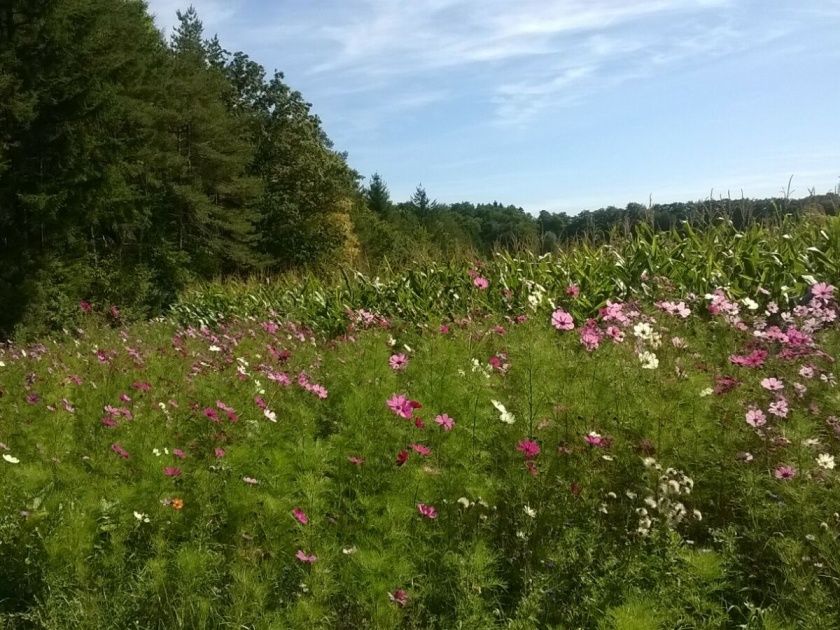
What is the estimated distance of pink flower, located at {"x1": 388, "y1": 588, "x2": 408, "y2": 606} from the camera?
7.86 ft

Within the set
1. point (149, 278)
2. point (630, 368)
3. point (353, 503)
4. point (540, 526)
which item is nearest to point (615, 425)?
point (630, 368)

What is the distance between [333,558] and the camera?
256cm

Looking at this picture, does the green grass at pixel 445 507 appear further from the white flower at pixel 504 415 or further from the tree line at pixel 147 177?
A: the tree line at pixel 147 177

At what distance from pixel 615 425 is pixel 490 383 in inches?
26.5

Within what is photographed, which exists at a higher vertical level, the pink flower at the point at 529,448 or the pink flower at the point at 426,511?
the pink flower at the point at 529,448

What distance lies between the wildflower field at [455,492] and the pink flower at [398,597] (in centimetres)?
1

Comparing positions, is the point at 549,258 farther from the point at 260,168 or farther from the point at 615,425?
the point at 260,168

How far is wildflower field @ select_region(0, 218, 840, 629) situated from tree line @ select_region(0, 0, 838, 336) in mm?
5604

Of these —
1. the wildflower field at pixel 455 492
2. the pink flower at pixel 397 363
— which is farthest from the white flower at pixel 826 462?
the pink flower at pixel 397 363

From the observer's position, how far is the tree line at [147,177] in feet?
61.8

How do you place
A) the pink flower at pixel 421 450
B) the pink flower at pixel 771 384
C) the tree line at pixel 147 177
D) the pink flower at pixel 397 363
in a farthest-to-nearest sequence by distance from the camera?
the tree line at pixel 147 177
the pink flower at pixel 397 363
the pink flower at pixel 771 384
the pink flower at pixel 421 450

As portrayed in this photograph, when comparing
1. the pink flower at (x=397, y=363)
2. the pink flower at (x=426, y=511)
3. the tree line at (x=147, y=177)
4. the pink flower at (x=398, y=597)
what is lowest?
the pink flower at (x=398, y=597)

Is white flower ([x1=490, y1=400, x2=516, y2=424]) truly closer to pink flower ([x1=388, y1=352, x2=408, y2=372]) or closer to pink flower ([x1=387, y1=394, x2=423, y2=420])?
pink flower ([x1=387, y1=394, x2=423, y2=420])

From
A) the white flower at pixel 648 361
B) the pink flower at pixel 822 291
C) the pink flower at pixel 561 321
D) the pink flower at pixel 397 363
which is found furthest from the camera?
the pink flower at pixel 822 291
